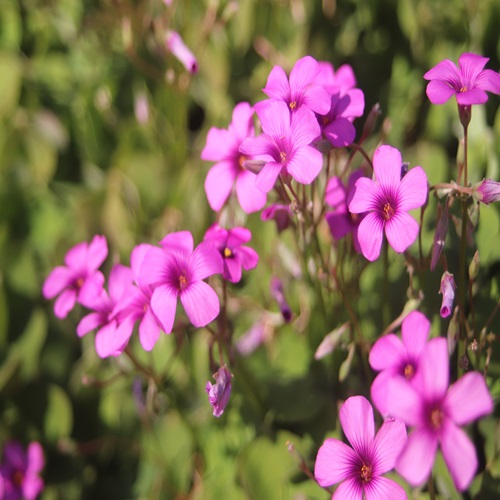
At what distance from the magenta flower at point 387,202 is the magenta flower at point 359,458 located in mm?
150

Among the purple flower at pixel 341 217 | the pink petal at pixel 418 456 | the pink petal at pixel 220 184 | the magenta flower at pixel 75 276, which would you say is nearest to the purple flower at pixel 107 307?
the magenta flower at pixel 75 276

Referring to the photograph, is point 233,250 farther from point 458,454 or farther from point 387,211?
point 458,454

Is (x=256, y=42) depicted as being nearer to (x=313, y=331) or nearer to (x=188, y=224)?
(x=188, y=224)

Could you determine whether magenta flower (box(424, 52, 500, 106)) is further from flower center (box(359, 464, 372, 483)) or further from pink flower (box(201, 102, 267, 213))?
flower center (box(359, 464, 372, 483))

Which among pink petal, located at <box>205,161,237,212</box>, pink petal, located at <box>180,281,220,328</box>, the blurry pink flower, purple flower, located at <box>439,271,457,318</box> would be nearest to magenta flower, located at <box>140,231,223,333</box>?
pink petal, located at <box>180,281,220,328</box>

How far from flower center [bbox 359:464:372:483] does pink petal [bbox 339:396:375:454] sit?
0.02 meters

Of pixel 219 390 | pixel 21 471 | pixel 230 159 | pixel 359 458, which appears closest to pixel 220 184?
pixel 230 159

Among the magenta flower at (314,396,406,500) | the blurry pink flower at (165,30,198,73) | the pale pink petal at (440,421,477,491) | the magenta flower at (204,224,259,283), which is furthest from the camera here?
the blurry pink flower at (165,30,198,73)

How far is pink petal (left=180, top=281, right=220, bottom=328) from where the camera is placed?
67 centimetres

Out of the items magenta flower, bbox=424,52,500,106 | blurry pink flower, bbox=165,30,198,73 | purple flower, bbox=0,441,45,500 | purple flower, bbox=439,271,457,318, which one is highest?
magenta flower, bbox=424,52,500,106

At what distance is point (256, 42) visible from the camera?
1.30 metres

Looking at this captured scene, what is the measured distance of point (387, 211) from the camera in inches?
27.5

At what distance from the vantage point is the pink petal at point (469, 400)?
529mm

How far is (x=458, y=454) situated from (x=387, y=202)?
0.87 ft
